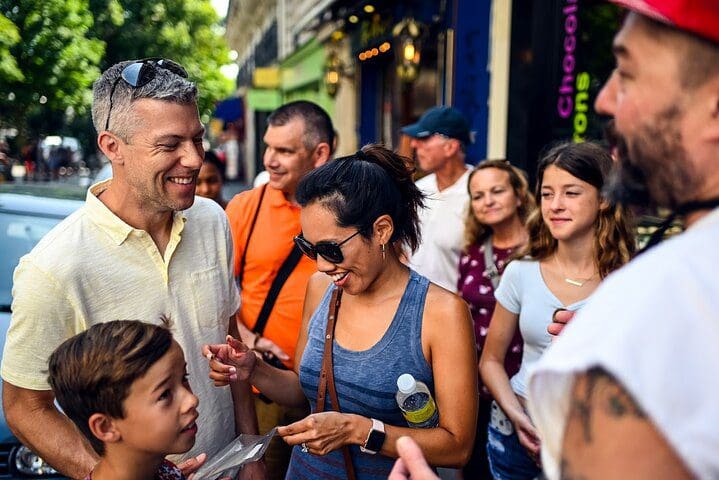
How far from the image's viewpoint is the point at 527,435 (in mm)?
2594

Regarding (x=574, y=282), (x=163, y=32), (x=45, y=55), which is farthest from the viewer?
(x=163, y=32)

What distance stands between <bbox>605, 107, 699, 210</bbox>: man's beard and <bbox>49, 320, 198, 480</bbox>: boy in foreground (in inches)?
52.1

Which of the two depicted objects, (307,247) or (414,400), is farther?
(307,247)

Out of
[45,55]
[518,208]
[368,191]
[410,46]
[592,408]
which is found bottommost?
[592,408]

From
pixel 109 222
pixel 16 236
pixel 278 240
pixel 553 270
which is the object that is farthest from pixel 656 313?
pixel 16 236

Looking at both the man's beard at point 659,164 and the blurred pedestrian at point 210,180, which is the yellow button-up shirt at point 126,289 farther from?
the blurred pedestrian at point 210,180

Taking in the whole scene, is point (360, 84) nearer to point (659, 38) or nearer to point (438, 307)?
point (438, 307)

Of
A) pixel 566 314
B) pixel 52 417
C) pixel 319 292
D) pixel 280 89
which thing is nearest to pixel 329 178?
pixel 319 292

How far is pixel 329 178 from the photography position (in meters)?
2.12

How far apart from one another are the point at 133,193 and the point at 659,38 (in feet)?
5.62

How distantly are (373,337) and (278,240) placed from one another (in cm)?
136

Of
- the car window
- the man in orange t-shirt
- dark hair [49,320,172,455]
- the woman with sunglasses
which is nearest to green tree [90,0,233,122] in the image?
the car window

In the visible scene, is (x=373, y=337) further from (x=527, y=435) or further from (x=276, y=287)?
(x=276, y=287)

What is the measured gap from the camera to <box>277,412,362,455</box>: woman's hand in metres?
1.83
